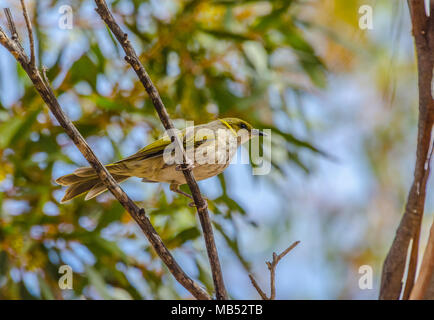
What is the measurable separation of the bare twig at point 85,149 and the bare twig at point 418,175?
682 millimetres

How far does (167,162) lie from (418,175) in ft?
3.57

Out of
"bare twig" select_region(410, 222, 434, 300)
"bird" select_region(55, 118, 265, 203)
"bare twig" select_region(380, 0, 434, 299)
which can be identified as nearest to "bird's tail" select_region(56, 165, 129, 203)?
"bird" select_region(55, 118, 265, 203)

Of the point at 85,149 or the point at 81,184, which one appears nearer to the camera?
the point at 85,149

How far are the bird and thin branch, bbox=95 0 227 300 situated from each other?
2.36 ft

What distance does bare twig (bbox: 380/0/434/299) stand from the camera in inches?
68.2

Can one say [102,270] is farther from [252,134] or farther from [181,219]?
[252,134]

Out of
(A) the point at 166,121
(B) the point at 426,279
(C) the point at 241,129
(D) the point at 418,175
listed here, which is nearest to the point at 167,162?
(C) the point at 241,129

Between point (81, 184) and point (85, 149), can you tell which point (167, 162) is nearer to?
point (81, 184)

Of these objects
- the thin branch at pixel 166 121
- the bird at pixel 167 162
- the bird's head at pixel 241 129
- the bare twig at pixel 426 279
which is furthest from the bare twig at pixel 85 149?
the bird's head at pixel 241 129

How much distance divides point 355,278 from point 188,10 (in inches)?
152

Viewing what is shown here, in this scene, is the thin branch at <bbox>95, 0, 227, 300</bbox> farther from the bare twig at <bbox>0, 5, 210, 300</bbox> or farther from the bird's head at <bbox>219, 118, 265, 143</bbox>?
the bird's head at <bbox>219, 118, 265, 143</bbox>

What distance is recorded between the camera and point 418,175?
1.78 meters

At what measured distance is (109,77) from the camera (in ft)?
12.5
